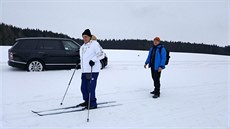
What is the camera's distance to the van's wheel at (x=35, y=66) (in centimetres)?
1124

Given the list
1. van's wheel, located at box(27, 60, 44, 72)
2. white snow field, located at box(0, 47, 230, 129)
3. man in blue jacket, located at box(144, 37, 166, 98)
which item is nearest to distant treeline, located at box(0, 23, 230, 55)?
van's wheel, located at box(27, 60, 44, 72)

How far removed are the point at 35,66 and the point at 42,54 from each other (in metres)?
0.62

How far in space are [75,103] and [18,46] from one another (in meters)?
6.24

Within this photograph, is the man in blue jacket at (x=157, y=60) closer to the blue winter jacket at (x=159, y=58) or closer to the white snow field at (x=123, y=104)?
the blue winter jacket at (x=159, y=58)

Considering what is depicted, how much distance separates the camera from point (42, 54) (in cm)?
1152

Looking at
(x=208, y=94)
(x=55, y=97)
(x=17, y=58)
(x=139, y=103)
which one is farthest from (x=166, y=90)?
(x=17, y=58)

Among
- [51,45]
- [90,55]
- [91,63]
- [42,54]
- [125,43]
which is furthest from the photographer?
[125,43]

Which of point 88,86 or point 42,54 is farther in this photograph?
point 42,54

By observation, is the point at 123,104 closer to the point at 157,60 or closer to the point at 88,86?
the point at 88,86

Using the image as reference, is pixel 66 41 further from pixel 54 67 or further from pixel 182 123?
pixel 182 123

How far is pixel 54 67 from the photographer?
465 inches

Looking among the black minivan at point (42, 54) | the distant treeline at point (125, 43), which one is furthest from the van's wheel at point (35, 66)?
the distant treeline at point (125, 43)

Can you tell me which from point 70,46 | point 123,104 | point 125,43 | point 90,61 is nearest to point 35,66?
point 70,46

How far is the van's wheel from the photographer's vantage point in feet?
36.9
